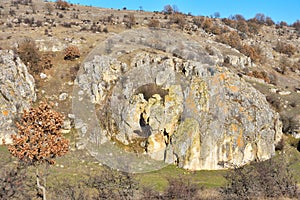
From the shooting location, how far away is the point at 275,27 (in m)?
90.2

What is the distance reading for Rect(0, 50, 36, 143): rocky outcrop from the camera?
1002 inches

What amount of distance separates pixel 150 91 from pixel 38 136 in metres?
16.3

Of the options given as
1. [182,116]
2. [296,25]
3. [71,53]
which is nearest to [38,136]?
[182,116]

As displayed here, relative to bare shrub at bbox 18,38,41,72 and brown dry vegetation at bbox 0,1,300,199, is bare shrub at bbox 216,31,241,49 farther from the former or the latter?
bare shrub at bbox 18,38,41,72

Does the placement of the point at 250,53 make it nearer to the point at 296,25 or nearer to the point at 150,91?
the point at 150,91

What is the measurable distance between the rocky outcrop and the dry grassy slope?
1751 millimetres

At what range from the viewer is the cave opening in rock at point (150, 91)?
91.1 ft

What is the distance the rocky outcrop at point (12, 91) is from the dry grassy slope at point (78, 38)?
1751 mm

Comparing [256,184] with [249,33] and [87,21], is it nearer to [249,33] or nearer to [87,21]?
[87,21]

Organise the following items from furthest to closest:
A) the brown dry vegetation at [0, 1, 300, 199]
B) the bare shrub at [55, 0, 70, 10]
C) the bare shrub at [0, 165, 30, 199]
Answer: the bare shrub at [55, 0, 70, 10]
the brown dry vegetation at [0, 1, 300, 199]
the bare shrub at [0, 165, 30, 199]

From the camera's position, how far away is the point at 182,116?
26.1m

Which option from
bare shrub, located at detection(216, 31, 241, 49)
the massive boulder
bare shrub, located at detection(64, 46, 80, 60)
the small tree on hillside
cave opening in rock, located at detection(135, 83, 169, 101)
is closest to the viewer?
the small tree on hillside

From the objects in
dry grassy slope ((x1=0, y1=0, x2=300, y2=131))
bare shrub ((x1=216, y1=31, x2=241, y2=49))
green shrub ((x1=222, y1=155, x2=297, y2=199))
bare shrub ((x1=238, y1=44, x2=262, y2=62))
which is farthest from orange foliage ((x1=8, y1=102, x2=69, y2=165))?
bare shrub ((x1=216, y1=31, x2=241, y2=49))

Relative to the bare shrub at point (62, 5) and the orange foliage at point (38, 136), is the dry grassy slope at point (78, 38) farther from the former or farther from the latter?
the orange foliage at point (38, 136)
